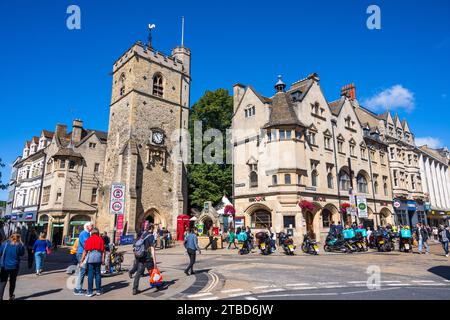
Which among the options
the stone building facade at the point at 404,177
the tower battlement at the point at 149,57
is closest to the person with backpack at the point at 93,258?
the tower battlement at the point at 149,57

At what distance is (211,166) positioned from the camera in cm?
3331

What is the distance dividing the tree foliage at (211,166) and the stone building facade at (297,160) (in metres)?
3.87

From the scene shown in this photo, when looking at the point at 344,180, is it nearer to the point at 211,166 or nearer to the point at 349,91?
the point at 211,166

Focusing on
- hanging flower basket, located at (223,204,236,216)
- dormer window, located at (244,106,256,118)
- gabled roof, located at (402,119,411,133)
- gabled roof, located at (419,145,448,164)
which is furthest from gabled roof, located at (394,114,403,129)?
hanging flower basket, located at (223,204,236,216)

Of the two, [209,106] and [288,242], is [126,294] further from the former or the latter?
[209,106]

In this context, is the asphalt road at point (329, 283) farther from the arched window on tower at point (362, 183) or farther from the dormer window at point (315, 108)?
the arched window on tower at point (362, 183)

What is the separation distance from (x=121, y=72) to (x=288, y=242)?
28264 mm

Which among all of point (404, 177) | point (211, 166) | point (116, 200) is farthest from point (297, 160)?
point (404, 177)

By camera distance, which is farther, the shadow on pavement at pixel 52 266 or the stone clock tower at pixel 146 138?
the stone clock tower at pixel 146 138

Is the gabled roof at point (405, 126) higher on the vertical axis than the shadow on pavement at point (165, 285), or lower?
higher

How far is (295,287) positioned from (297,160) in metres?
17.8

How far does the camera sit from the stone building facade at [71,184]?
32.3 m

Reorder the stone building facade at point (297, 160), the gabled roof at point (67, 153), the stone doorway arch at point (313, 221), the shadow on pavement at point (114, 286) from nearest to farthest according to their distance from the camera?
the shadow on pavement at point (114, 286)
the stone building facade at point (297, 160)
the stone doorway arch at point (313, 221)
the gabled roof at point (67, 153)
